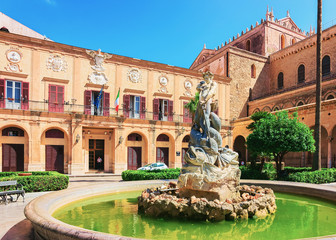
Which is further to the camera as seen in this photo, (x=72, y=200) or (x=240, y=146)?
(x=240, y=146)

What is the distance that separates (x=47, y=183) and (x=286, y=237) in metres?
10.4

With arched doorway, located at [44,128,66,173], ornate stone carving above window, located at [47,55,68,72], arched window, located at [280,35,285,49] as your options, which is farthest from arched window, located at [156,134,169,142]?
arched window, located at [280,35,285,49]

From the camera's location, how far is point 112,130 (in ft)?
85.9

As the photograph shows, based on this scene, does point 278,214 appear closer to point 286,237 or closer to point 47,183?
point 286,237

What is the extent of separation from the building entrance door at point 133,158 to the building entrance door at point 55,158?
622 centimetres

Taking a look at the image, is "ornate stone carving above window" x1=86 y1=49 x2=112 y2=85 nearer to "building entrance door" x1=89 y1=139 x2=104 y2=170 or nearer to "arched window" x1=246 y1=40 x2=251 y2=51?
"building entrance door" x1=89 y1=139 x2=104 y2=170

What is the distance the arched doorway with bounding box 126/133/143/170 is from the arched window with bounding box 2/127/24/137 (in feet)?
30.7

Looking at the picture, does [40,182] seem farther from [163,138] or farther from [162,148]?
[163,138]

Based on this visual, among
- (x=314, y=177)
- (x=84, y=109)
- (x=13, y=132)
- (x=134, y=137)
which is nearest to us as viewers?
(x=314, y=177)

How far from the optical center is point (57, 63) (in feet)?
78.5

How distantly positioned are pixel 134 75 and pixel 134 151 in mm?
7671

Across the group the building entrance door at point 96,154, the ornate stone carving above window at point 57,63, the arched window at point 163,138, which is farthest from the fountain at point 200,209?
the arched window at point 163,138

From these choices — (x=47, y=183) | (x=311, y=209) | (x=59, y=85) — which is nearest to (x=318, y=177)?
(x=311, y=209)

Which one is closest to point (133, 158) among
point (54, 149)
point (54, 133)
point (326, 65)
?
point (54, 149)
